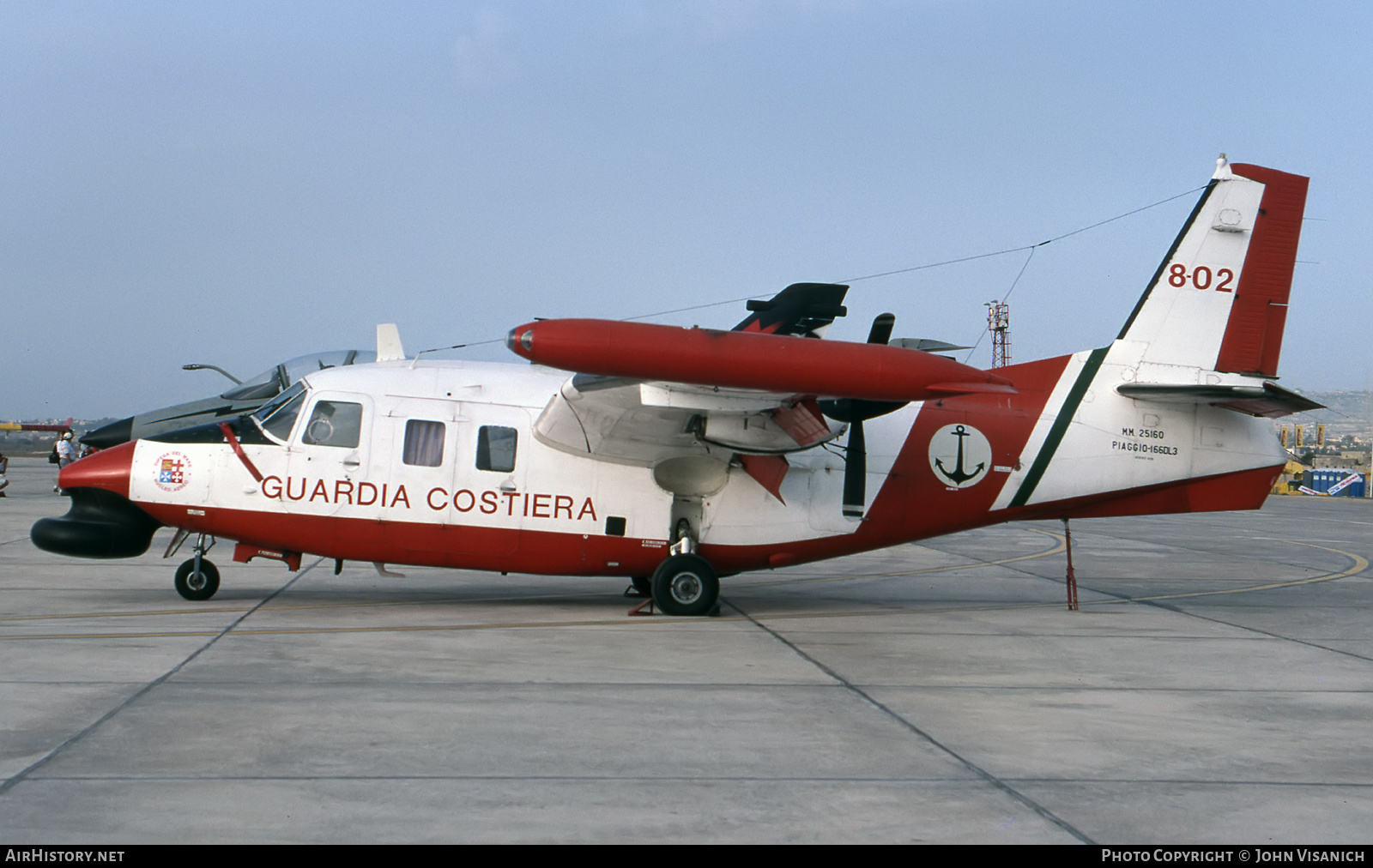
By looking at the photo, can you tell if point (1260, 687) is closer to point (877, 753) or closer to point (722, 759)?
point (877, 753)

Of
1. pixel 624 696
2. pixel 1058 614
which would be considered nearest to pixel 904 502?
pixel 1058 614

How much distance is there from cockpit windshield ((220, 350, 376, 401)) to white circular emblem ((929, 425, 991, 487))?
28.2 ft

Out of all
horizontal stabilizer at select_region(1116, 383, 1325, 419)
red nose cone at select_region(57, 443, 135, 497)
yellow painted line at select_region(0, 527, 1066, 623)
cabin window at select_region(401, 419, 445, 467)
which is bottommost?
yellow painted line at select_region(0, 527, 1066, 623)

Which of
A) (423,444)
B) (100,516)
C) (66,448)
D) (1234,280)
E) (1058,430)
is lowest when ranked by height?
(66,448)

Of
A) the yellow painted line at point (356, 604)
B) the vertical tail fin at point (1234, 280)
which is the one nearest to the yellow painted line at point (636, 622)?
the yellow painted line at point (356, 604)

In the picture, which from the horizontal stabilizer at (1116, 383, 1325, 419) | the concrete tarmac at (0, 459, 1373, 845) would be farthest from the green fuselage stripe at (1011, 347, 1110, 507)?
the concrete tarmac at (0, 459, 1373, 845)

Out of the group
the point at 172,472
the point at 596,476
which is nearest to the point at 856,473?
the point at 596,476

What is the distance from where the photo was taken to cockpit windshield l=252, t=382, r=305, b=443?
12.3 m

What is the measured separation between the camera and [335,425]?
40.1 feet

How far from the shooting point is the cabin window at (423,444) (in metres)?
12.2

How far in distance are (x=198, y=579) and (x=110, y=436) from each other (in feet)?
19.9

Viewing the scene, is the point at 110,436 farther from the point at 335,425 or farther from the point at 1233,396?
the point at 1233,396

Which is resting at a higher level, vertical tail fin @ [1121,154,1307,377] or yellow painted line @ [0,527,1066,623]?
vertical tail fin @ [1121,154,1307,377]

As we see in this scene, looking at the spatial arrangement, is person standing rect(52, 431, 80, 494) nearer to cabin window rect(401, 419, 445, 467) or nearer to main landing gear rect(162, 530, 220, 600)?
main landing gear rect(162, 530, 220, 600)
